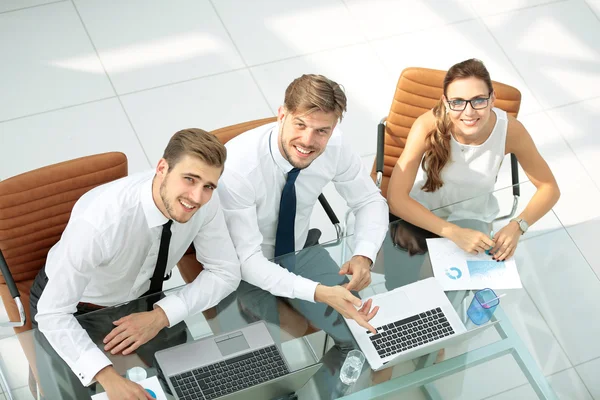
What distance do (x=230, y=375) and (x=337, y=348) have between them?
396 mm

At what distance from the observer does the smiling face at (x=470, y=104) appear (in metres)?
3.04

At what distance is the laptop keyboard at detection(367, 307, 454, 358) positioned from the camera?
2693mm

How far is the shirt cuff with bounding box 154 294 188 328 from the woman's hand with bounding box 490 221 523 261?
119 cm

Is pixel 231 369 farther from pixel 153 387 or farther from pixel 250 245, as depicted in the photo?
pixel 250 245

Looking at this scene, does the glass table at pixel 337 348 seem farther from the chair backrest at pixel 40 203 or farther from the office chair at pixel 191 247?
the chair backrest at pixel 40 203

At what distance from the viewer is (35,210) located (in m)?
2.90

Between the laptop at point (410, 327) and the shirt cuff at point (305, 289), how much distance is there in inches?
6.1

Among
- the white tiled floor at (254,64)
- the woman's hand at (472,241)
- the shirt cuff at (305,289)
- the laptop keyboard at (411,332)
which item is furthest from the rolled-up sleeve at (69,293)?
the white tiled floor at (254,64)

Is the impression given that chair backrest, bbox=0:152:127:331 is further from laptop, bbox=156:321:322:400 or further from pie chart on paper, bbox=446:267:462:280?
pie chart on paper, bbox=446:267:462:280

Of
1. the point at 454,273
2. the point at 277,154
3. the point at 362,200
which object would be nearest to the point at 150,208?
the point at 277,154

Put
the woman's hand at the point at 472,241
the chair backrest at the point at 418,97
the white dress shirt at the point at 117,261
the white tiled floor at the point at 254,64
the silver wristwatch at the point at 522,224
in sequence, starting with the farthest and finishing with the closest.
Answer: the white tiled floor at the point at 254,64
the chair backrest at the point at 418,97
the silver wristwatch at the point at 522,224
the woman's hand at the point at 472,241
the white dress shirt at the point at 117,261

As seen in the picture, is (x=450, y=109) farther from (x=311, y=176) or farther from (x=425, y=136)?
(x=311, y=176)

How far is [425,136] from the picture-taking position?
126 inches

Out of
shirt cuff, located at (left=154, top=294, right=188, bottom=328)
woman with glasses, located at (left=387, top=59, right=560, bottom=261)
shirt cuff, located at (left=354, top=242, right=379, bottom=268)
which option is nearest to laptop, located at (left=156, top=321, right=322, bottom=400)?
shirt cuff, located at (left=154, top=294, right=188, bottom=328)
